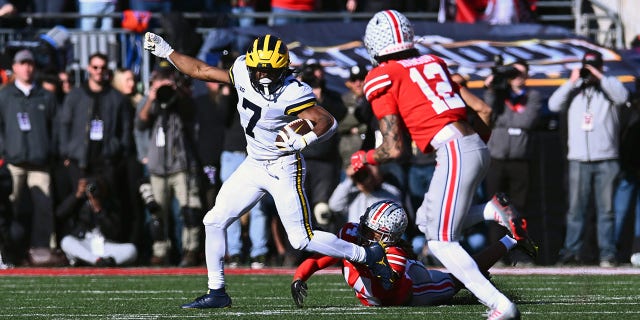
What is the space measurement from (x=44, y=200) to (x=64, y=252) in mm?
601

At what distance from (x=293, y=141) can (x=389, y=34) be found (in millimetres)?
862

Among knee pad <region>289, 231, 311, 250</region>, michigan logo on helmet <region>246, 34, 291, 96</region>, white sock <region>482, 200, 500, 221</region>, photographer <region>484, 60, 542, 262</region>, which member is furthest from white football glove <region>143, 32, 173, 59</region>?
photographer <region>484, 60, 542, 262</region>

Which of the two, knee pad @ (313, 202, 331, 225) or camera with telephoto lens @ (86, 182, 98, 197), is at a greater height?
camera with telephoto lens @ (86, 182, 98, 197)

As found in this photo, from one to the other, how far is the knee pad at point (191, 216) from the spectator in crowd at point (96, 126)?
2.36 feet

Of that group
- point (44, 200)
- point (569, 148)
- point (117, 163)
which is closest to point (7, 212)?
point (44, 200)

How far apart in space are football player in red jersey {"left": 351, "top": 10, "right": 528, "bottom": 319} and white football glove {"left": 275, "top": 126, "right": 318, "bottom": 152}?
1.14ft

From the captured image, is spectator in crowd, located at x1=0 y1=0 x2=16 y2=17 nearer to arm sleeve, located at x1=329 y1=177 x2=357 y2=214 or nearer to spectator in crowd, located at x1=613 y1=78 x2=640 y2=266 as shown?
arm sleeve, located at x1=329 y1=177 x2=357 y2=214

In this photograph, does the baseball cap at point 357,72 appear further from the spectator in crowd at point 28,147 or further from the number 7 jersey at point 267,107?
the number 7 jersey at point 267,107

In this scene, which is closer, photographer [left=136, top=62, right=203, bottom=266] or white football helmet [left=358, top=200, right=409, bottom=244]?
white football helmet [left=358, top=200, right=409, bottom=244]

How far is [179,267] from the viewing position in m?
12.9

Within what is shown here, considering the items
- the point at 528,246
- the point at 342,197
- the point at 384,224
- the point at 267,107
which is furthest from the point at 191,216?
the point at 528,246

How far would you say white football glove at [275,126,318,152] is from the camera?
7695 mm

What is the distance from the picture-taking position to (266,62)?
8.09m

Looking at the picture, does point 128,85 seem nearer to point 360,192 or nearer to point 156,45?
point 360,192
